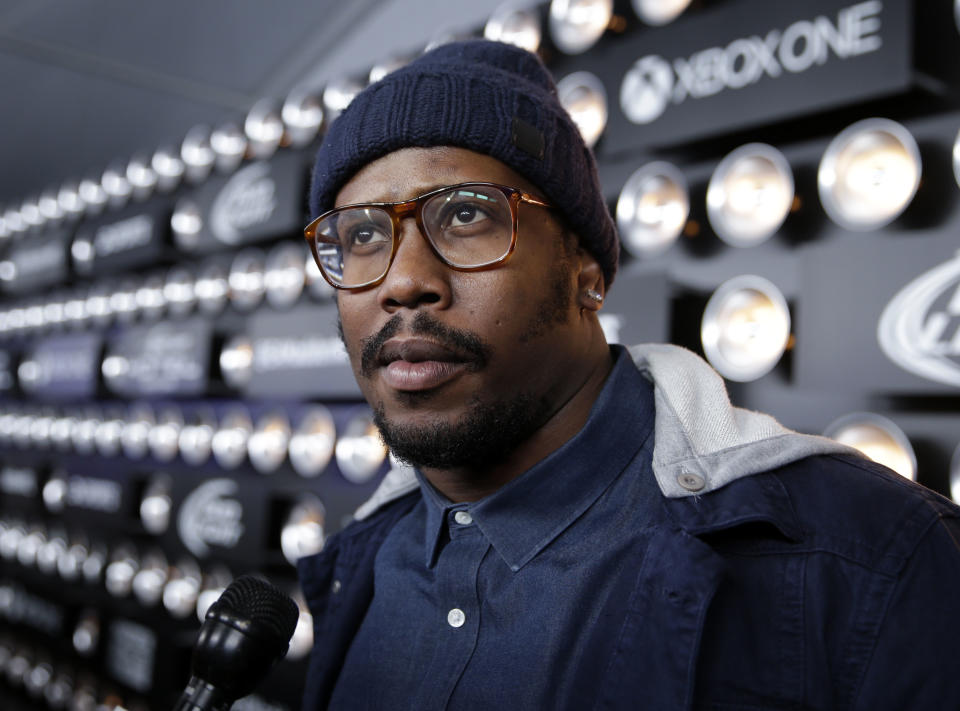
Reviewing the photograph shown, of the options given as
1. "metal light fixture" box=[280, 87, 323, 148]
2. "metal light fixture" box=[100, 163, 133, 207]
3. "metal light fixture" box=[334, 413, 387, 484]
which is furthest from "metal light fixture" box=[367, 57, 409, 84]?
"metal light fixture" box=[100, 163, 133, 207]

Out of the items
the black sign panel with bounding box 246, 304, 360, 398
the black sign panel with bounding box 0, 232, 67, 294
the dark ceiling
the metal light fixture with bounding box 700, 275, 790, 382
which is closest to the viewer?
the metal light fixture with bounding box 700, 275, 790, 382

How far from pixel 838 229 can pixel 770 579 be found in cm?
75

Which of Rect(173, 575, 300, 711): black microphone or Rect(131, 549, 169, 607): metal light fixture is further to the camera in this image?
Rect(131, 549, 169, 607): metal light fixture

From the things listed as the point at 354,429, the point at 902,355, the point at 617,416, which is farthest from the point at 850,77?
the point at 354,429

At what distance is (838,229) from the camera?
1.27 meters

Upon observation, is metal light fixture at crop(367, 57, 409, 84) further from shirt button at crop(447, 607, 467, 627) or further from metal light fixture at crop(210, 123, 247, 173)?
shirt button at crop(447, 607, 467, 627)

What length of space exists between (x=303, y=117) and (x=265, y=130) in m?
0.21

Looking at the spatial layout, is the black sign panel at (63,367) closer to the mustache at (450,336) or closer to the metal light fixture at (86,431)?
the metal light fixture at (86,431)

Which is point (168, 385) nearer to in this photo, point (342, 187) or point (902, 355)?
point (342, 187)

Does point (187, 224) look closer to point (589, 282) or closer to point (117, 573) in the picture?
point (117, 573)

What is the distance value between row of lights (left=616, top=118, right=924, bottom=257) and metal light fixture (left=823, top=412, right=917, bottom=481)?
28cm

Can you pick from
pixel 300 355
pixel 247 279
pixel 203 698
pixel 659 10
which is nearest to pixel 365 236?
pixel 203 698

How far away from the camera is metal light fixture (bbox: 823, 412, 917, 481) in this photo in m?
1.14

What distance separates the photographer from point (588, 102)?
161 centimetres
